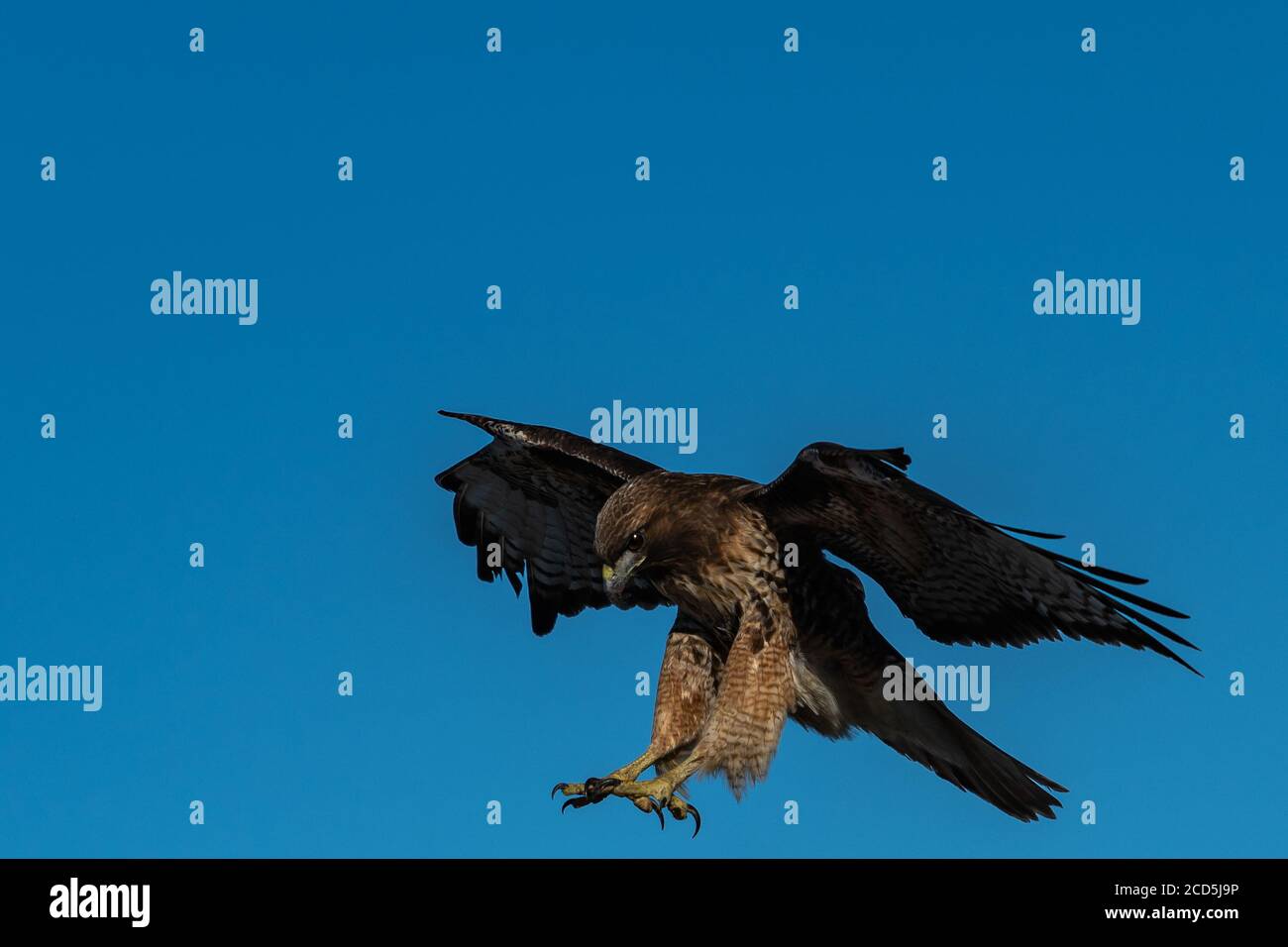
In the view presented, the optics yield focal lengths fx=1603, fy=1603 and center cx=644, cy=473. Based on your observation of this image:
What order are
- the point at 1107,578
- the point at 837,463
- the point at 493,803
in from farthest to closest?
the point at 493,803 → the point at 837,463 → the point at 1107,578

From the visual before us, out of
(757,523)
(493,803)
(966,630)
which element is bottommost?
(493,803)

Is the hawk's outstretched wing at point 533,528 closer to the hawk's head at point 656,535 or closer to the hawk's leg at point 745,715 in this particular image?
the hawk's head at point 656,535

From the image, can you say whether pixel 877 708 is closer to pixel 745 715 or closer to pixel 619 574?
pixel 745 715

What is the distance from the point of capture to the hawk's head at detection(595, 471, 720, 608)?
11.0 meters

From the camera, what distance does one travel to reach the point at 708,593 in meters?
11.2

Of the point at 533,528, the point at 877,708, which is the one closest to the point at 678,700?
the point at 877,708

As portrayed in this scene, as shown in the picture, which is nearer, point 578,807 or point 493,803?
point 578,807

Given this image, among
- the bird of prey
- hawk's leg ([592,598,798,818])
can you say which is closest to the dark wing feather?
the bird of prey

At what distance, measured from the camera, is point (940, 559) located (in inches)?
428

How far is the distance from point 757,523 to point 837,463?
3.84 ft

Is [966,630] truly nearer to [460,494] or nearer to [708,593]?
[708,593]

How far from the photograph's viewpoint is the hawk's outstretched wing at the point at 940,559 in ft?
32.6

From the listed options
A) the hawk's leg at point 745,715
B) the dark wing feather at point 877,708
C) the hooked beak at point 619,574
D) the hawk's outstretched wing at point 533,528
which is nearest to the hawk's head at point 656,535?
the hooked beak at point 619,574

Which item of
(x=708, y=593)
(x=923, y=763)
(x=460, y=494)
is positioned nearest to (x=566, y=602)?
(x=460, y=494)
